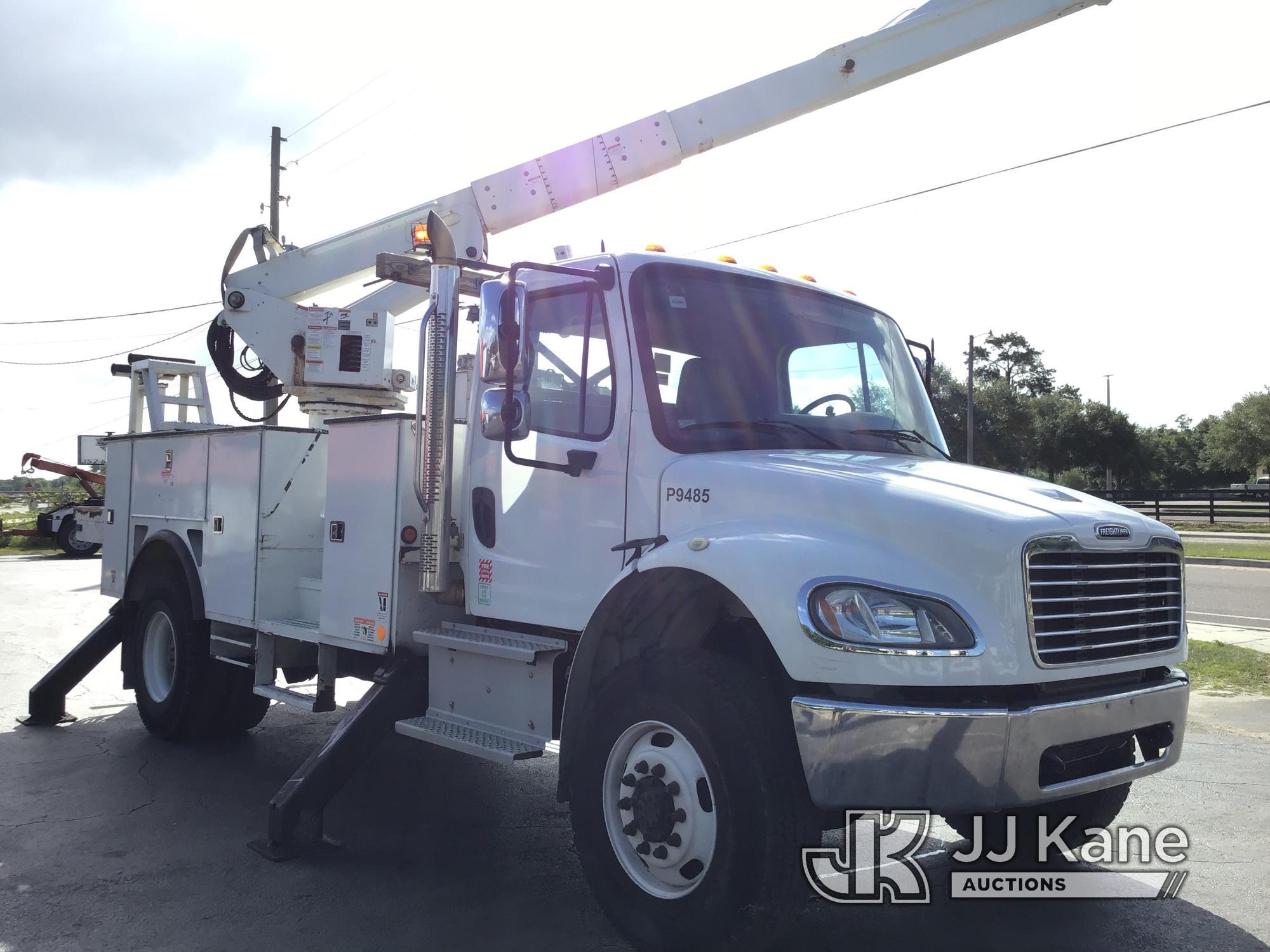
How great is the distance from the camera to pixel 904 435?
484cm

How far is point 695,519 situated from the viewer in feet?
13.6

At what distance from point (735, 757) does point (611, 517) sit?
4.18 ft

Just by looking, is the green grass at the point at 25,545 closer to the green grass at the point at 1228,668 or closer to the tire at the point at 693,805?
the green grass at the point at 1228,668

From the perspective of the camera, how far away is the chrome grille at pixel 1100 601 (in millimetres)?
3547

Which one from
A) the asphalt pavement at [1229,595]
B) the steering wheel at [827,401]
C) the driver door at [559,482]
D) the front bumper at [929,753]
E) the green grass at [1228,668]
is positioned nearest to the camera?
the front bumper at [929,753]

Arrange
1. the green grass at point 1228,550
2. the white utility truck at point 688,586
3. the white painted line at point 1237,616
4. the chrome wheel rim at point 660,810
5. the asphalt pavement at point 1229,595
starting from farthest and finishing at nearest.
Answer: the green grass at point 1228,550, the asphalt pavement at point 1229,595, the white painted line at point 1237,616, the chrome wheel rim at point 660,810, the white utility truck at point 688,586

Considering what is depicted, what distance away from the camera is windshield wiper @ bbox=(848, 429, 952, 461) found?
4711 millimetres

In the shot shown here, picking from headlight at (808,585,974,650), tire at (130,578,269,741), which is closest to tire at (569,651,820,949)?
headlight at (808,585,974,650)

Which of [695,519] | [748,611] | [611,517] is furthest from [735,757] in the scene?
[611,517]

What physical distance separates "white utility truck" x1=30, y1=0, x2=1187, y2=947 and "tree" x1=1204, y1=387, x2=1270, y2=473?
54.4 metres

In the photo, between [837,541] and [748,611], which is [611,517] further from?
[837,541]

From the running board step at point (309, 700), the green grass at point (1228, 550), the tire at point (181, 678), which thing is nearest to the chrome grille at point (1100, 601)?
the running board step at point (309, 700)

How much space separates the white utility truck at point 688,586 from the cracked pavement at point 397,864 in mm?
431

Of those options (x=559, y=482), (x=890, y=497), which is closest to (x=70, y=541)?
(x=559, y=482)
